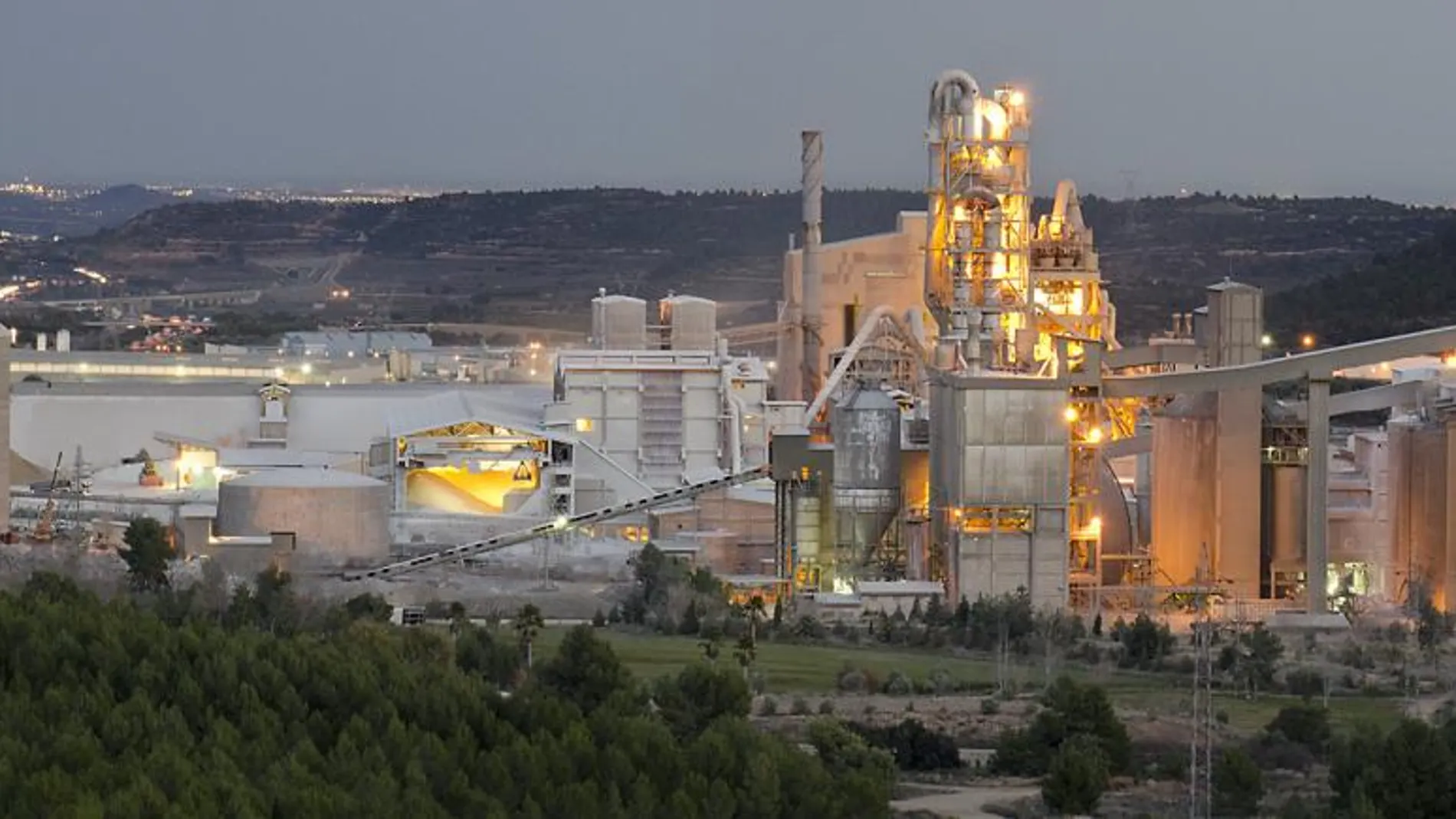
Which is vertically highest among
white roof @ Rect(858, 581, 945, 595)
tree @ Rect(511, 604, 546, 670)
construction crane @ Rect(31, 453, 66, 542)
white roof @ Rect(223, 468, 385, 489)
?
white roof @ Rect(223, 468, 385, 489)

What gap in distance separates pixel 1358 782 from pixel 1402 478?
19130 millimetres

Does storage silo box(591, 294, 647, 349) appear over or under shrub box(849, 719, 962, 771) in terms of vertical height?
over

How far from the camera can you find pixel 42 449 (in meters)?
76.1

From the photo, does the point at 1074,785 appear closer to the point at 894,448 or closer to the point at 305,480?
the point at 894,448

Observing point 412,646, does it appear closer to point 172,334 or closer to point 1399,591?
point 1399,591

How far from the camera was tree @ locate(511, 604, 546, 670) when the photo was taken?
50.6 m

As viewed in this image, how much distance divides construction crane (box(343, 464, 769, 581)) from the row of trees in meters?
12.1

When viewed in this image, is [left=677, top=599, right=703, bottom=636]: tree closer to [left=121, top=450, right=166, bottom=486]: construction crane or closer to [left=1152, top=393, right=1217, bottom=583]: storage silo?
[left=1152, top=393, right=1217, bottom=583]: storage silo

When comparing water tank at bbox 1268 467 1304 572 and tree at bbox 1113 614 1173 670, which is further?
water tank at bbox 1268 467 1304 572

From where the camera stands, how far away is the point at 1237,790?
4188cm

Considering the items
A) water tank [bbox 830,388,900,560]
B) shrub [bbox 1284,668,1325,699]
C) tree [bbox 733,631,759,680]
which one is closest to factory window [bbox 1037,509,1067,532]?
water tank [bbox 830,388,900,560]

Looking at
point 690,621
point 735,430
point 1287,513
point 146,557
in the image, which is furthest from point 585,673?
point 735,430

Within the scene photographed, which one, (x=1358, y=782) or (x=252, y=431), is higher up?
(x=252, y=431)

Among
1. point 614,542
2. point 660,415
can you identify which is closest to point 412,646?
point 614,542
